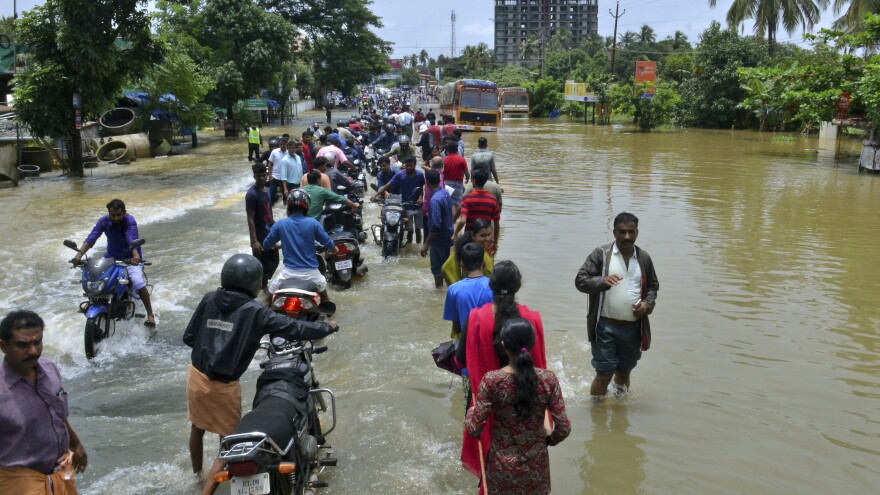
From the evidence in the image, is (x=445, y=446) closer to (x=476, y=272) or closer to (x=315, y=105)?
(x=476, y=272)

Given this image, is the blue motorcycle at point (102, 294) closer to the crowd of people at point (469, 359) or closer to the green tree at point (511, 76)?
the crowd of people at point (469, 359)

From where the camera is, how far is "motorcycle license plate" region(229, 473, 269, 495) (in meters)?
3.28

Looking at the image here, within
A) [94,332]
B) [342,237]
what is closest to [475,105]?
[342,237]

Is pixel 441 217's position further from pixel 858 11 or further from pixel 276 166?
pixel 858 11

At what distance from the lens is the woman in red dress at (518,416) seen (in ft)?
10.6

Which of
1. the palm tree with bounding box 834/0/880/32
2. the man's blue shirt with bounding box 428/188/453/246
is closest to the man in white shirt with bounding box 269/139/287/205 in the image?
the man's blue shirt with bounding box 428/188/453/246

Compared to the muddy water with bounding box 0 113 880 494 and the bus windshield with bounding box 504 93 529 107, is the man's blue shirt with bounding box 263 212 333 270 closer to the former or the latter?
the muddy water with bounding box 0 113 880 494

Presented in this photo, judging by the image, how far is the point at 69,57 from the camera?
18859 mm

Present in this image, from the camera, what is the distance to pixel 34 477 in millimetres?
3131

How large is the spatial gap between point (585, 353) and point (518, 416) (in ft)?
12.7

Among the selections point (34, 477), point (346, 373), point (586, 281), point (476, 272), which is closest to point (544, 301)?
point (346, 373)

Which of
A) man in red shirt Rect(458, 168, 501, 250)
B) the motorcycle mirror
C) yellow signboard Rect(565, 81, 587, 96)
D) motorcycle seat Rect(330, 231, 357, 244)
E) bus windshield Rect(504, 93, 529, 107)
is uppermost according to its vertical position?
yellow signboard Rect(565, 81, 587, 96)

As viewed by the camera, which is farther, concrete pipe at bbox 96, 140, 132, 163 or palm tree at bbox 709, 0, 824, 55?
palm tree at bbox 709, 0, 824, 55

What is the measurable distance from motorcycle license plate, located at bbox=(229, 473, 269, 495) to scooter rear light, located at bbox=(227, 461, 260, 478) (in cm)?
3
